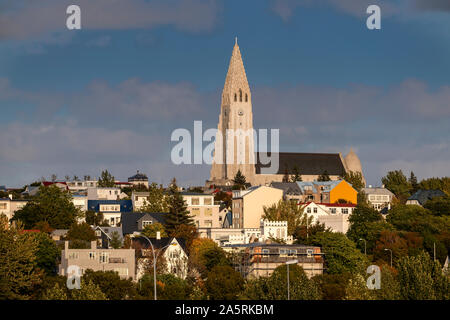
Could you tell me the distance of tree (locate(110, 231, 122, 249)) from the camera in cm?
11057

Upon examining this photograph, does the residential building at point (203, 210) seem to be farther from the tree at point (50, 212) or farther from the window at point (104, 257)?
the window at point (104, 257)

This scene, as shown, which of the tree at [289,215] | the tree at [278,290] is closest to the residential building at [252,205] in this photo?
the tree at [289,215]

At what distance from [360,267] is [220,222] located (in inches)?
2201

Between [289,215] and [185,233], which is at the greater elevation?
[289,215]

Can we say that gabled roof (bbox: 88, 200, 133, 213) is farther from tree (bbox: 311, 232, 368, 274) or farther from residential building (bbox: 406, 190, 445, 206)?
tree (bbox: 311, 232, 368, 274)

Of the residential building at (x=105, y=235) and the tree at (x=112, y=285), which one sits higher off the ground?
the residential building at (x=105, y=235)

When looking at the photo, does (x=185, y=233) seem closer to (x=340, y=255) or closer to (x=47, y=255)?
(x=340, y=255)

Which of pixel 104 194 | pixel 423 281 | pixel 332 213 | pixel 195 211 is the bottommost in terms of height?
pixel 423 281

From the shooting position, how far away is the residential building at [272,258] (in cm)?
10369

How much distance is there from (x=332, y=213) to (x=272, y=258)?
4123cm

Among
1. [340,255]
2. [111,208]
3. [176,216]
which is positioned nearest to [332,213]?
[176,216]

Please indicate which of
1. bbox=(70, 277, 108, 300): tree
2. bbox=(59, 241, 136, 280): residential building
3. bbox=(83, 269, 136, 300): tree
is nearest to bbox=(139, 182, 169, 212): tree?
bbox=(59, 241, 136, 280): residential building

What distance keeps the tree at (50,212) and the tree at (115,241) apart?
61.6ft

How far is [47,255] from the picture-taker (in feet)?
336
